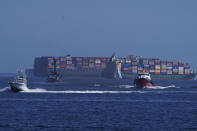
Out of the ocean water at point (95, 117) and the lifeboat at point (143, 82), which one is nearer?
the ocean water at point (95, 117)

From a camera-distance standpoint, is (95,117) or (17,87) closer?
(95,117)

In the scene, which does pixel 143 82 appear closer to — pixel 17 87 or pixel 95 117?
pixel 17 87

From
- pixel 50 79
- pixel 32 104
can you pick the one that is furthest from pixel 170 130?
pixel 50 79

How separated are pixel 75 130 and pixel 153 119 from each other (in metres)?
10.7

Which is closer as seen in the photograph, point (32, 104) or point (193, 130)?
point (193, 130)

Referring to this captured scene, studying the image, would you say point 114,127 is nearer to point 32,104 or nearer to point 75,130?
point 75,130

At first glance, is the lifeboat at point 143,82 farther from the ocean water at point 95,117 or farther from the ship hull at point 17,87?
the ocean water at point 95,117

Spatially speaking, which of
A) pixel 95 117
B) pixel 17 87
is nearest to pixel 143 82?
pixel 17 87

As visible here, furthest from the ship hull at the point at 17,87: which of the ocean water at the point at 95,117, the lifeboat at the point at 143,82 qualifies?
the lifeboat at the point at 143,82

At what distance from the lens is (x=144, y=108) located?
6856 cm

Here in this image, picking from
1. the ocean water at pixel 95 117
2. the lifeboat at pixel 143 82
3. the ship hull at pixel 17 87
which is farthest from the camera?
the lifeboat at pixel 143 82

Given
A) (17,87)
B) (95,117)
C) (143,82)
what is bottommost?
(95,117)

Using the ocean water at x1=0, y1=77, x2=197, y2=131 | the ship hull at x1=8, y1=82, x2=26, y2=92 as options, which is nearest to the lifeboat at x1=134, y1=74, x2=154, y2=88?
the ship hull at x1=8, y1=82, x2=26, y2=92

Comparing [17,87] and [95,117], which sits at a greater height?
[17,87]
